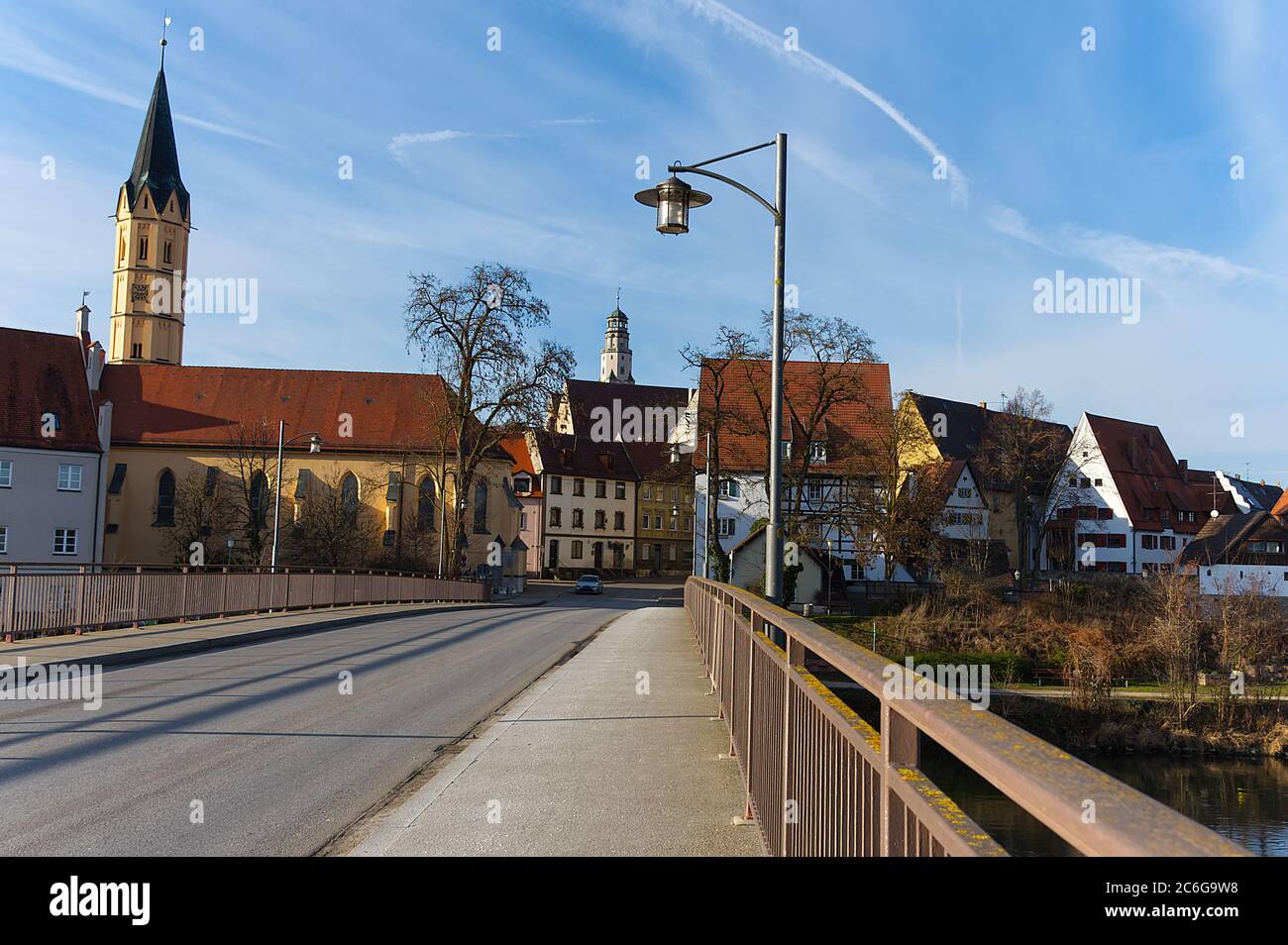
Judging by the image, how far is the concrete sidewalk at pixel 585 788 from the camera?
19.2 ft

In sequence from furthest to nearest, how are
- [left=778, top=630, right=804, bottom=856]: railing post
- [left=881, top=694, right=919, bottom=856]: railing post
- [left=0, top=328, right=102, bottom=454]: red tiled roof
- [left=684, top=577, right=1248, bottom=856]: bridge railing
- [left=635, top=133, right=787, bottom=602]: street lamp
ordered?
[left=0, top=328, right=102, bottom=454]: red tiled roof, [left=635, top=133, right=787, bottom=602]: street lamp, [left=778, top=630, right=804, bottom=856]: railing post, [left=881, top=694, right=919, bottom=856]: railing post, [left=684, top=577, right=1248, bottom=856]: bridge railing

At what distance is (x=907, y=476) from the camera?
52531 mm

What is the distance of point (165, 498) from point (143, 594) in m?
50.5

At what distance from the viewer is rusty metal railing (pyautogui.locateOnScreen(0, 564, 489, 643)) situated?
16766mm

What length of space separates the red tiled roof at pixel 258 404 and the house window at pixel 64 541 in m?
10.4

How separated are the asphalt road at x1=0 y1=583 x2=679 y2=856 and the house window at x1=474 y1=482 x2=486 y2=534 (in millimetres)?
49489

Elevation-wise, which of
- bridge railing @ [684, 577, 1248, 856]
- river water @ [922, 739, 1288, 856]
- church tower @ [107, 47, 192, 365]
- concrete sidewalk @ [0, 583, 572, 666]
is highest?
church tower @ [107, 47, 192, 365]

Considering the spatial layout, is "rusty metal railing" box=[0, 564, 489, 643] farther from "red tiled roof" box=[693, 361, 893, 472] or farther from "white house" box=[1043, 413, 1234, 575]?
"white house" box=[1043, 413, 1234, 575]

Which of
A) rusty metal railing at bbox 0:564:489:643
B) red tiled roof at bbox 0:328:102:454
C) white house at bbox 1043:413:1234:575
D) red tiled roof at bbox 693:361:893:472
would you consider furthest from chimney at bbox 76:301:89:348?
white house at bbox 1043:413:1234:575

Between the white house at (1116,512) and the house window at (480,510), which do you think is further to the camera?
the white house at (1116,512)

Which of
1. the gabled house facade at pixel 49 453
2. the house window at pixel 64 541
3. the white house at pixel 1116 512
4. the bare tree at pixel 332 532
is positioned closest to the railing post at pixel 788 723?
the bare tree at pixel 332 532

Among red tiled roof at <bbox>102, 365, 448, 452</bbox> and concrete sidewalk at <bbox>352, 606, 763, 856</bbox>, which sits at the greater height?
red tiled roof at <bbox>102, 365, 448, 452</bbox>

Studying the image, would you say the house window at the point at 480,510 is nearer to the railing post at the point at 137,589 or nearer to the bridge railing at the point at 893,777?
the railing post at the point at 137,589
